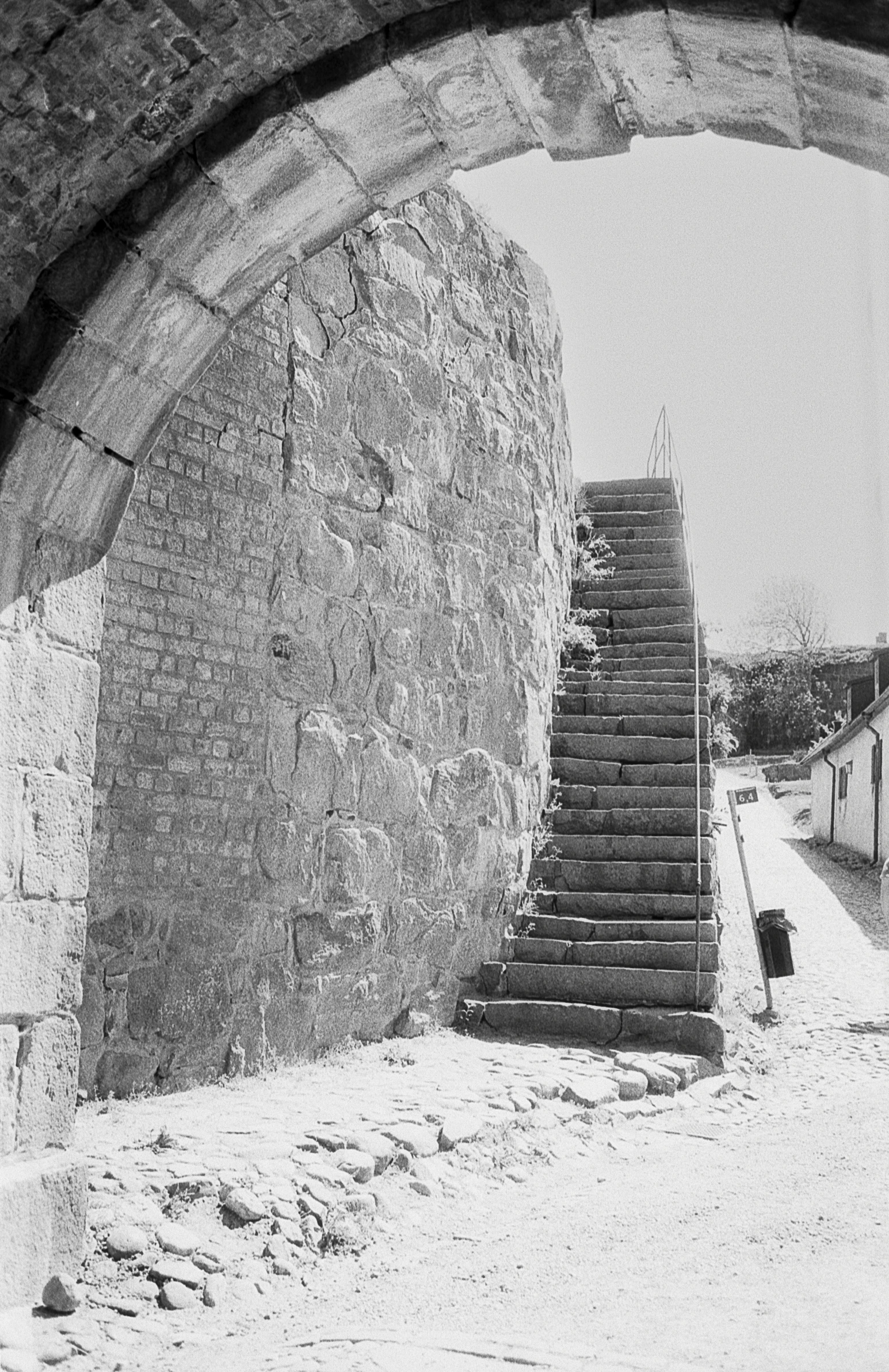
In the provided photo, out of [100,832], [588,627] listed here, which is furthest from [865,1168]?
[588,627]

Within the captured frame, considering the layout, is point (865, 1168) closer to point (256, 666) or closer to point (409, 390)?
point (256, 666)

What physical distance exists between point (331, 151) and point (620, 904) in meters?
6.53

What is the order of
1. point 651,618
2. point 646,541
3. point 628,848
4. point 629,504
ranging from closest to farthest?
1. point 628,848
2. point 651,618
3. point 646,541
4. point 629,504

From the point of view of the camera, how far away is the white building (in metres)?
19.1

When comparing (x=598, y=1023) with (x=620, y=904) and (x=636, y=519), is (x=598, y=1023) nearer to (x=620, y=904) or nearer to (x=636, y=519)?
(x=620, y=904)

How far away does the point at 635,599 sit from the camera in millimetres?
12203

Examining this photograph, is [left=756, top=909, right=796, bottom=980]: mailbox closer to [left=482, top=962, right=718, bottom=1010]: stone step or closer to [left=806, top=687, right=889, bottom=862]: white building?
[left=482, top=962, right=718, bottom=1010]: stone step

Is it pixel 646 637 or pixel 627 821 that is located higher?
pixel 646 637

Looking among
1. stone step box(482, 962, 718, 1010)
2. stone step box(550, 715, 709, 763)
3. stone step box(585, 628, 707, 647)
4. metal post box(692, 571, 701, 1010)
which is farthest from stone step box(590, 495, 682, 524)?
stone step box(482, 962, 718, 1010)

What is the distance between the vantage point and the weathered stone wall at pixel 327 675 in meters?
6.20

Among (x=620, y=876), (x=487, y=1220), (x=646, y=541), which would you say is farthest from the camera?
(x=646, y=541)

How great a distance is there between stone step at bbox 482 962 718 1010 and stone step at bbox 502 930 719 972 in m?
0.08

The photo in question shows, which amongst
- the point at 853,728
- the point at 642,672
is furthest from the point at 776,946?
the point at 853,728

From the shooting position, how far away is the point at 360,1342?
11.4 feet
